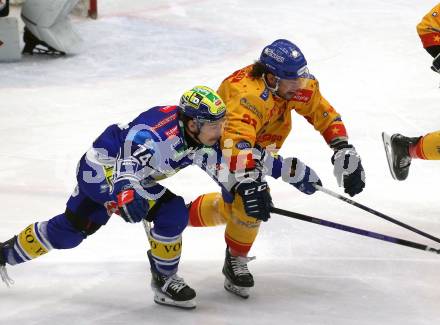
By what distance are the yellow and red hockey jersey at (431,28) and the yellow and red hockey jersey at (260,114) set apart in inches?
47.5

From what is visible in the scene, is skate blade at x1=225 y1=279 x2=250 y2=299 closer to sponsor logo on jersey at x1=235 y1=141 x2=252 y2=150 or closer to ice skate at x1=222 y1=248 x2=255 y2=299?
ice skate at x1=222 y1=248 x2=255 y2=299

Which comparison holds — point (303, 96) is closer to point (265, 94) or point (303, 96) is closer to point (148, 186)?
point (265, 94)

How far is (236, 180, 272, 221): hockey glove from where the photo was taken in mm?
3660

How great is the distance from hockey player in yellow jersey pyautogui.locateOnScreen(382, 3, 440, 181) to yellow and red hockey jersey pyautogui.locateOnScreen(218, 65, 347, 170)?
90 cm

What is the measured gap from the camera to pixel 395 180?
5.45 metres

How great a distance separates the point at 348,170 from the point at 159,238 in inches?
35.0

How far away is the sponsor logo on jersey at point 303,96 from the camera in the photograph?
405 cm

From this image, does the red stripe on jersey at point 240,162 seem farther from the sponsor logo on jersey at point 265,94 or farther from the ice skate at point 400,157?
the ice skate at point 400,157

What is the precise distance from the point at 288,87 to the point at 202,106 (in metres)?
0.54

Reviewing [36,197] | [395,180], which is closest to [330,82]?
[395,180]

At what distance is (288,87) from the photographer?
3918 millimetres

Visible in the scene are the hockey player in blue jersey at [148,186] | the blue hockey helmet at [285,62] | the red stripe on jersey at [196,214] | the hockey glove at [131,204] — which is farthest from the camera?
the red stripe on jersey at [196,214]

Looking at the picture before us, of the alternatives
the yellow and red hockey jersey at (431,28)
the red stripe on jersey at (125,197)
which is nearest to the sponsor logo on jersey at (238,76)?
the red stripe on jersey at (125,197)

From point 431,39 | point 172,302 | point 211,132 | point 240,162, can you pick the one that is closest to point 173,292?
point 172,302
